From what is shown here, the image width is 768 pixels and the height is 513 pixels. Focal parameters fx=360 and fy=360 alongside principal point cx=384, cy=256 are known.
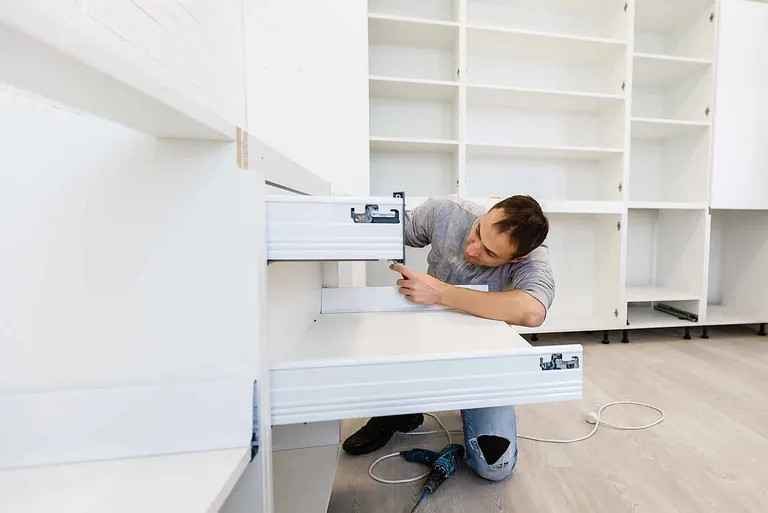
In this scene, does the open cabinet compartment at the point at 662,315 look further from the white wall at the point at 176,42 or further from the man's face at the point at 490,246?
the white wall at the point at 176,42

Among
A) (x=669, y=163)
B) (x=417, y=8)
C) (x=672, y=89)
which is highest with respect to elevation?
(x=417, y=8)

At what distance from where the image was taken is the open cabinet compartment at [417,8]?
204cm

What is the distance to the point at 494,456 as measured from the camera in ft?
3.20

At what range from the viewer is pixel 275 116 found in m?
0.98

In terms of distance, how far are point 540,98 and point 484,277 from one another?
149 centimetres

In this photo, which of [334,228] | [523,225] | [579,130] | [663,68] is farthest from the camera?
[579,130]

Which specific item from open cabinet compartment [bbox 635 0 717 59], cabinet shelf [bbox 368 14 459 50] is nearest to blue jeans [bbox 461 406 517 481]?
cabinet shelf [bbox 368 14 459 50]

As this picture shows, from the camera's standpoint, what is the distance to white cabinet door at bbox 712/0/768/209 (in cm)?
214

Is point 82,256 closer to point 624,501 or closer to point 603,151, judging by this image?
point 624,501

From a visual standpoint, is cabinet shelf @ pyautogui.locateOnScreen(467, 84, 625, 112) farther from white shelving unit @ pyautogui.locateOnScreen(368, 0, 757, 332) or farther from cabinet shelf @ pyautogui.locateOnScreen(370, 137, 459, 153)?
cabinet shelf @ pyautogui.locateOnScreen(370, 137, 459, 153)

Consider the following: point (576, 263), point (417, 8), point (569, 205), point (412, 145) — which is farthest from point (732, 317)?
point (417, 8)

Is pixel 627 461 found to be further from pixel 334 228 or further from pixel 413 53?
pixel 413 53

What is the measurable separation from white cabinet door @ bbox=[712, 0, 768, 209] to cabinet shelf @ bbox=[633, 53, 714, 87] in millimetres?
139

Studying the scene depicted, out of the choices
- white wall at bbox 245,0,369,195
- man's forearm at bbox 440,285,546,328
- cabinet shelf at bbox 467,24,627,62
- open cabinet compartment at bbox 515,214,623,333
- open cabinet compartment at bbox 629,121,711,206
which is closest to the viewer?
man's forearm at bbox 440,285,546,328
